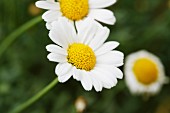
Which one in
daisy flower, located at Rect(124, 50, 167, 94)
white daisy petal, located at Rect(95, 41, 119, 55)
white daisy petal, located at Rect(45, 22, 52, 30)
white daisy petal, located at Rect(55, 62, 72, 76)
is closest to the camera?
white daisy petal, located at Rect(55, 62, 72, 76)

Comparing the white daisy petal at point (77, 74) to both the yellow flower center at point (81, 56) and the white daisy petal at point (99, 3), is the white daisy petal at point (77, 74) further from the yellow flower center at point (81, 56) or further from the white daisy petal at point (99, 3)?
the white daisy petal at point (99, 3)

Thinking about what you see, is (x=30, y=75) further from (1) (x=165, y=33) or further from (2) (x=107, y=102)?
(1) (x=165, y=33)

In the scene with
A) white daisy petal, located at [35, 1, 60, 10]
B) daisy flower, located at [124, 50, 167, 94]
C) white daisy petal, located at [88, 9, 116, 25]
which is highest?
white daisy petal, located at [35, 1, 60, 10]

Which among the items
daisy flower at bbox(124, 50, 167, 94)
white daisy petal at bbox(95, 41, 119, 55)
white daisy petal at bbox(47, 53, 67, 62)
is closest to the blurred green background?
daisy flower at bbox(124, 50, 167, 94)

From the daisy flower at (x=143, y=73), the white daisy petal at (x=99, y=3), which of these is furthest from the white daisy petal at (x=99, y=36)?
the daisy flower at (x=143, y=73)

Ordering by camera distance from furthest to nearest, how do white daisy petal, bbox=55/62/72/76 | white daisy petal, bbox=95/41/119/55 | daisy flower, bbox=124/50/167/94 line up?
daisy flower, bbox=124/50/167/94 → white daisy petal, bbox=95/41/119/55 → white daisy petal, bbox=55/62/72/76

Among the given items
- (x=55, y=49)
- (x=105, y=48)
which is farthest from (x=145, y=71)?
(x=55, y=49)

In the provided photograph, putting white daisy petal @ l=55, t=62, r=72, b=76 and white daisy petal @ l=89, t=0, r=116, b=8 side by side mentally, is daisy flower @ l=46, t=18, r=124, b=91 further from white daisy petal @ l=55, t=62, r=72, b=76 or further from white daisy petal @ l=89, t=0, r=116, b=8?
white daisy petal @ l=89, t=0, r=116, b=8

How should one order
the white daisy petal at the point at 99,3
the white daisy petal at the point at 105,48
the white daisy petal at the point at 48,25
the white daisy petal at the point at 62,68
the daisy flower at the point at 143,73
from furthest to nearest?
the daisy flower at the point at 143,73 < the white daisy petal at the point at 99,3 < the white daisy petal at the point at 105,48 < the white daisy petal at the point at 48,25 < the white daisy petal at the point at 62,68

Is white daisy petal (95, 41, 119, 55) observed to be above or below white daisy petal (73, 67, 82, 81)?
below
